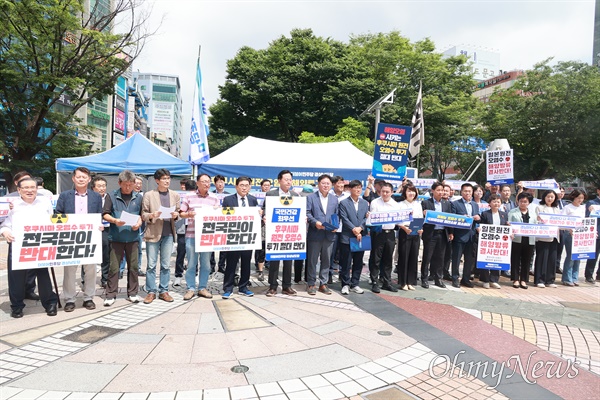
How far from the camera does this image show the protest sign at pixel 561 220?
7.77 m

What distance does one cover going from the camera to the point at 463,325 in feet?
16.9

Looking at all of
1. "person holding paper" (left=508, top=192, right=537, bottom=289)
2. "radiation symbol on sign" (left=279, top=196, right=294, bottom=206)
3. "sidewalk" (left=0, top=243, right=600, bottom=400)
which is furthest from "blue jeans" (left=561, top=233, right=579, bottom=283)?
"radiation symbol on sign" (left=279, top=196, right=294, bottom=206)

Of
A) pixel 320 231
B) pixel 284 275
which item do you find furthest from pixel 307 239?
pixel 284 275

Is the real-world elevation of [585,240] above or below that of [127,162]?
below

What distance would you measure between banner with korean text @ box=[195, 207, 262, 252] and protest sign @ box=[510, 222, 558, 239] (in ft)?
15.6

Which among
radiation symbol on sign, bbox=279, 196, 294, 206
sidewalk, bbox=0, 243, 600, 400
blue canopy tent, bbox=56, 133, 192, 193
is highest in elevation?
blue canopy tent, bbox=56, 133, 192, 193

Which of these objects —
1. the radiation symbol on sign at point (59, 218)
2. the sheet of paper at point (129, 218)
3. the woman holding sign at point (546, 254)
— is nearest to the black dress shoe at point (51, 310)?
the radiation symbol on sign at point (59, 218)

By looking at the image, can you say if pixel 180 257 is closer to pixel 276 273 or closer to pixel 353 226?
pixel 276 273

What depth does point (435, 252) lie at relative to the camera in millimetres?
7348

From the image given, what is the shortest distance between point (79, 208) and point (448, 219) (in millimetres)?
5801

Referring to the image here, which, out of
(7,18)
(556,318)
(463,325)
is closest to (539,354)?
(463,325)

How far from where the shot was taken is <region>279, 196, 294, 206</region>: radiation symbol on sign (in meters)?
6.29

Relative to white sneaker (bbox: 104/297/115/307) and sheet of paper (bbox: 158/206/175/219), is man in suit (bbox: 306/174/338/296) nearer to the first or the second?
sheet of paper (bbox: 158/206/175/219)

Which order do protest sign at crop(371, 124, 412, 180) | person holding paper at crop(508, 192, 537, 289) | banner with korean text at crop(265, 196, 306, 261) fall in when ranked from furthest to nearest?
protest sign at crop(371, 124, 412, 180) → person holding paper at crop(508, 192, 537, 289) → banner with korean text at crop(265, 196, 306, 261)
